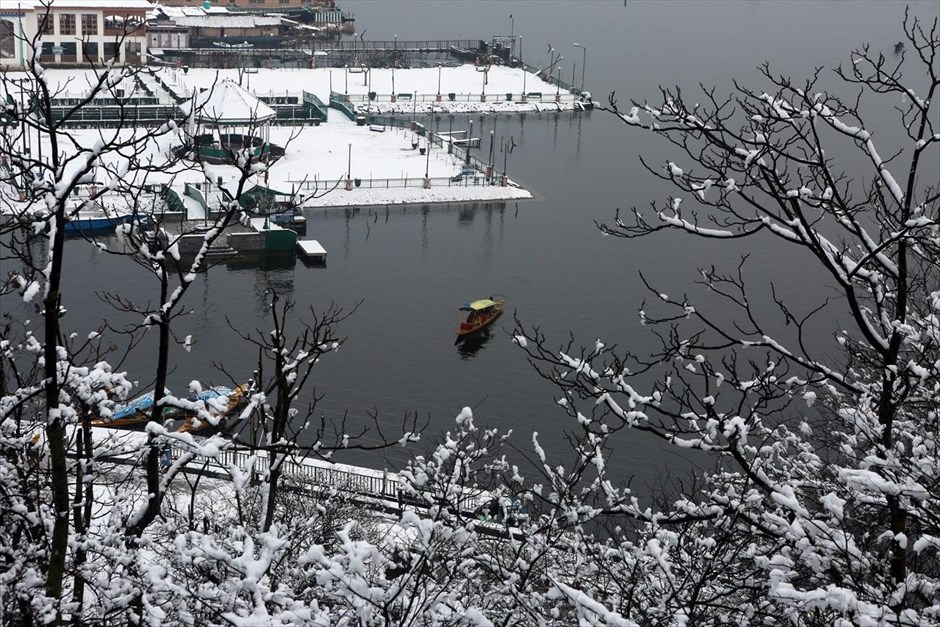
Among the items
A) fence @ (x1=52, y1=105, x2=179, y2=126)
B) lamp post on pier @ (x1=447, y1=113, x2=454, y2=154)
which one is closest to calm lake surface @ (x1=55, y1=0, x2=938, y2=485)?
lamp post on pier @ (x1=447, y1=113, x2=454, y2=154)

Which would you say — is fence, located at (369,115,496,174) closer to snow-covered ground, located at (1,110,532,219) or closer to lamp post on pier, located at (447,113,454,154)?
lamp post on pier, located at (447,113,454,154)

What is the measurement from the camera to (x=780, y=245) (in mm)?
50781

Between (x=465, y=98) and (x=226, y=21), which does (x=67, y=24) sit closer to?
(x=226, y=21)

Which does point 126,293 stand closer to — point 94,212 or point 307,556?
point 94,212

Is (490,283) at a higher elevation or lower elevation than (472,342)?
higher

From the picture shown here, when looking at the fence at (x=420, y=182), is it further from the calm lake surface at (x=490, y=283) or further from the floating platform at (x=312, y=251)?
the floating platform at (x=312, y=251)

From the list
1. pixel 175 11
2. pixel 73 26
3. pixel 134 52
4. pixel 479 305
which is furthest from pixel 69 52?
pixel 479 305

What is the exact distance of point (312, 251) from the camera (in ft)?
153

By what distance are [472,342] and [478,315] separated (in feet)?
3.54

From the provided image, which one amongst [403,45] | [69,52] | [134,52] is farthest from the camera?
[403,45]

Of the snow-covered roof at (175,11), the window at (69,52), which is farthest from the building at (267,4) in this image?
the window at (69,52)

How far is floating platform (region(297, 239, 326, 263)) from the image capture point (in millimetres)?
46562

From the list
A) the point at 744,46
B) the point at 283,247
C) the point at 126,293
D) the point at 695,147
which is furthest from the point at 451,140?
the point at 744,46

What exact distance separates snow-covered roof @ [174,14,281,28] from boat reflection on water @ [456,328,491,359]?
66.8m
